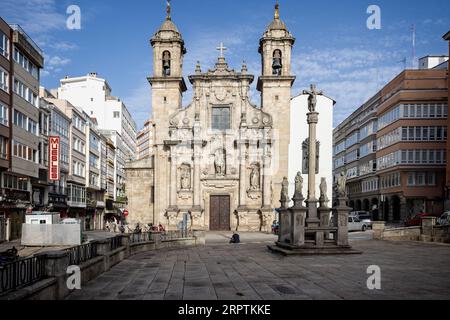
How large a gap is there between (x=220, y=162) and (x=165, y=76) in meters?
11.0

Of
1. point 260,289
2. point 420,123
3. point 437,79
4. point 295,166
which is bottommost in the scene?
point 260,289

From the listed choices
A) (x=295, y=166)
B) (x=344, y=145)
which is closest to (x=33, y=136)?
(x=295, y=166)

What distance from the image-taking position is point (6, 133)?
1470 inches

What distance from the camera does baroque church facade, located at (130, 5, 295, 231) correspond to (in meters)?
49.2

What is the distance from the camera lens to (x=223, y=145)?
50000mm

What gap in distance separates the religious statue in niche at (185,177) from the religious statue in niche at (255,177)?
6299mm

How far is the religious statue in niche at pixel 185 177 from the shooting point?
49.8m

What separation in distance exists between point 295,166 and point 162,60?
18123mm

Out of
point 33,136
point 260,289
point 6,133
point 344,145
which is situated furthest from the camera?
point 344,145

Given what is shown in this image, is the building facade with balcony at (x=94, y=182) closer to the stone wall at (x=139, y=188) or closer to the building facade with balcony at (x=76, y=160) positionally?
the building facade with balcony at (x=76, y=160)

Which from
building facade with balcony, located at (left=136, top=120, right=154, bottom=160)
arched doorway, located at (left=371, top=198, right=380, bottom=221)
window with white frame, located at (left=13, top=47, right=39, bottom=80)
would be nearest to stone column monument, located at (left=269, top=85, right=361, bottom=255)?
window with white frame, located at (left=13, top=47, right=39, bottom=80)

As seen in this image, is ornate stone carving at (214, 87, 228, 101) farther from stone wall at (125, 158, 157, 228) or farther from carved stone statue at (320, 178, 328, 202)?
carved stone statue at (320, 178, 328, 202)

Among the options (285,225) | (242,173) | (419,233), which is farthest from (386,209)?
(285,225)

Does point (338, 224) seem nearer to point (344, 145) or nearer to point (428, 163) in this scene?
point (428, 163)
